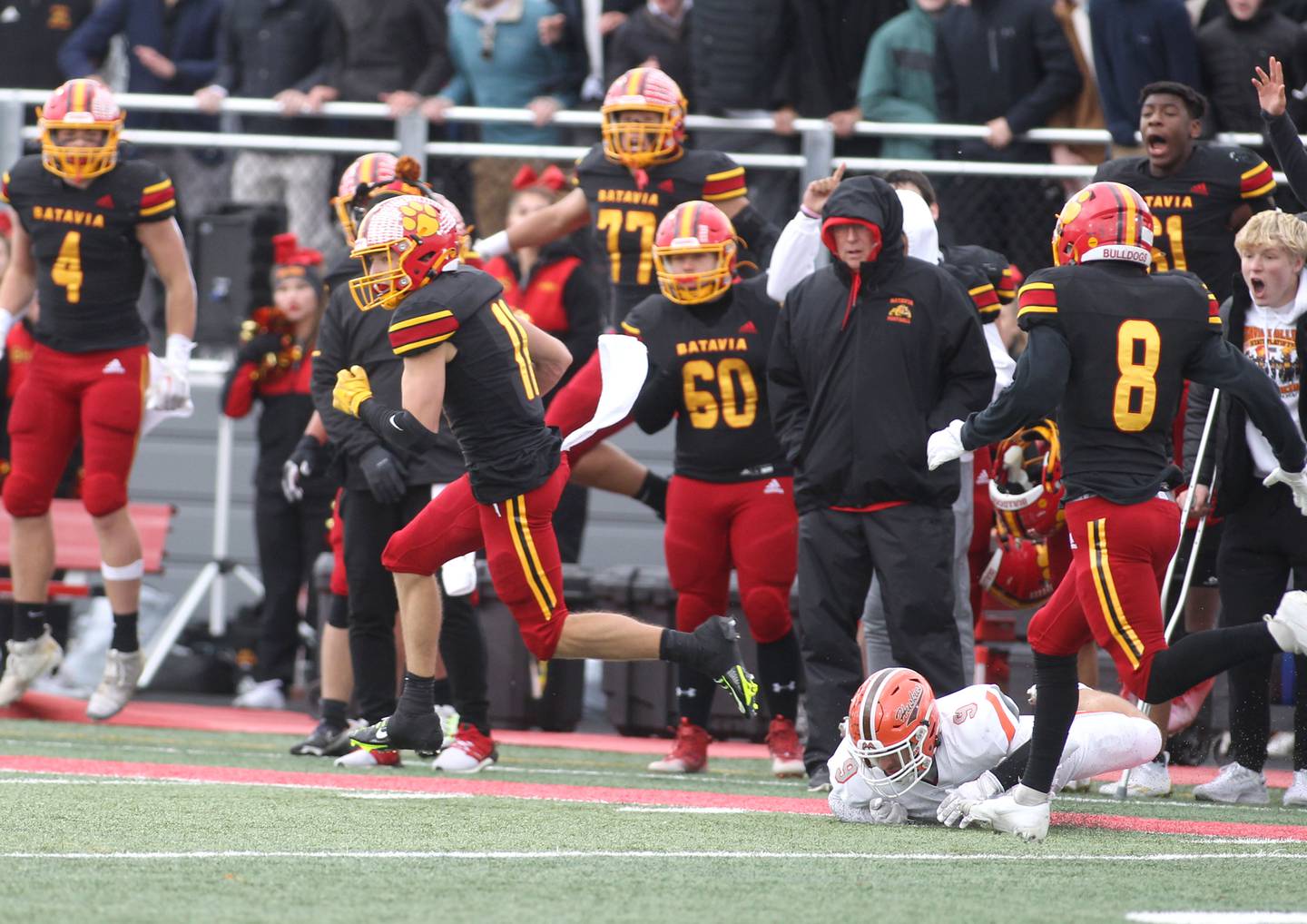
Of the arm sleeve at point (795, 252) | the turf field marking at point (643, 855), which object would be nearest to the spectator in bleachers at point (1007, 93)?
the arm sleeve at point (795, 252)

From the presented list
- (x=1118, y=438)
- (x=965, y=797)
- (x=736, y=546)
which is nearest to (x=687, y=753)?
(x=736, y=546)

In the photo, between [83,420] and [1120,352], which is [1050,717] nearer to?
[1120,352]

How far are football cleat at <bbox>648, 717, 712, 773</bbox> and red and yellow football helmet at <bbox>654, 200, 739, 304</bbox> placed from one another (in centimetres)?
161

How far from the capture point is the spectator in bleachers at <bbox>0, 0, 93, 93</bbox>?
11.6 meters

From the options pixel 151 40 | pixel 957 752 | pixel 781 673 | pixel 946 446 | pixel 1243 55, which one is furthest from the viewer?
pixel 151 40

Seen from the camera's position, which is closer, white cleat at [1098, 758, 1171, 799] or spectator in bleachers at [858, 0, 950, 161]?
white cleat at [1098, 758, 1171, 799]

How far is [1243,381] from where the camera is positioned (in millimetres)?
5281

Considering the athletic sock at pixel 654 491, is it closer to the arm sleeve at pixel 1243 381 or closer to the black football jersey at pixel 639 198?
the black football jersey at pixel 639 198

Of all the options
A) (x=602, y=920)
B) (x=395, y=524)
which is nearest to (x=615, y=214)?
(x=395, y=524)

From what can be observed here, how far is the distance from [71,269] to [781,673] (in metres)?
3.51

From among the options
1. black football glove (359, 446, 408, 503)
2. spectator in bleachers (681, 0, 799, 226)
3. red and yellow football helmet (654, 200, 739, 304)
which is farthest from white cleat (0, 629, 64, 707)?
spectator in bleachers (681, 0, 799, 226)

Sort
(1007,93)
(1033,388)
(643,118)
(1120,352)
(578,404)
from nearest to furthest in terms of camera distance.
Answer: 1. (1033,388)
2. (1120,352)
3. (578,404)
4. (643,118)
5. (1007,93)

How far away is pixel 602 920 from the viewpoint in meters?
3.65

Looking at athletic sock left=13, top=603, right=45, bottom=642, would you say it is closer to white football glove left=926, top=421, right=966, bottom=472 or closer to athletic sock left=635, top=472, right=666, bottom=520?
athletic sock left=635, top=472, right=666, bottom=520
